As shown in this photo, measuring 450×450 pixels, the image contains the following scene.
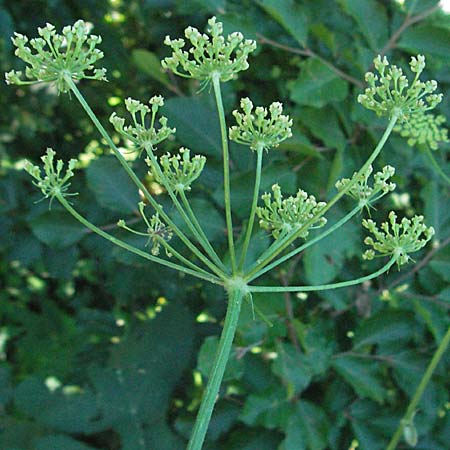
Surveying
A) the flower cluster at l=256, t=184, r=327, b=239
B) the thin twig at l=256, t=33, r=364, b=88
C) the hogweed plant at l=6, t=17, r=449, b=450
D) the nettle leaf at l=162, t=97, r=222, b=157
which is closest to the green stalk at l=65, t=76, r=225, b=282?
the hogweed plant at l=6, t=17, r=449, b=450

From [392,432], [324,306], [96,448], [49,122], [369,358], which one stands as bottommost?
[96,448]

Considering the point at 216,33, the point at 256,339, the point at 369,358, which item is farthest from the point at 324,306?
the point at 216,33

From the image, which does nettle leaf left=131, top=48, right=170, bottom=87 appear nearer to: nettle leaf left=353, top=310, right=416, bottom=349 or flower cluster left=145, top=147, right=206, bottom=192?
nettle leaf left=353, top=310, right=416, bottom=349

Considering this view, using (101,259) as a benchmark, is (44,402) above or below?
below

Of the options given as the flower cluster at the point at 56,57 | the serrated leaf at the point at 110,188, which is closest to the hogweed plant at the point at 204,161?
the flower cluster at the point at 56,57

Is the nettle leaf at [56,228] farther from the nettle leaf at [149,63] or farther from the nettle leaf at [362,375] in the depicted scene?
the nettle leaf at [362,375]

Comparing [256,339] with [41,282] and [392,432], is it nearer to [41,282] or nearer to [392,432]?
[392,432]
